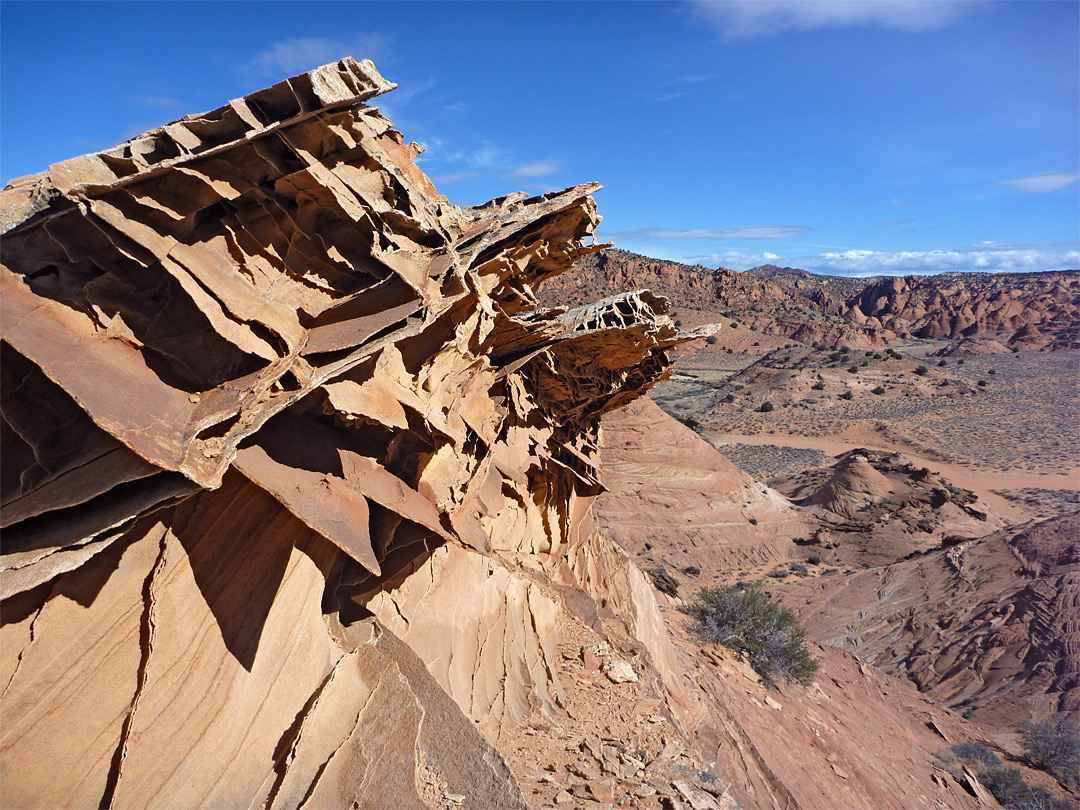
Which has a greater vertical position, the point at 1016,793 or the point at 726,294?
the point at 726,294

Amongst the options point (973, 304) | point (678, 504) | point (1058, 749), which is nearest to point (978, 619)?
point (1058, 749)

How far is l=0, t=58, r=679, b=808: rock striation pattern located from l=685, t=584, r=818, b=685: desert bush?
9.08 meters

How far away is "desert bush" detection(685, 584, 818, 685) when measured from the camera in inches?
497

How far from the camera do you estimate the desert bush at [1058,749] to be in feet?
38.1

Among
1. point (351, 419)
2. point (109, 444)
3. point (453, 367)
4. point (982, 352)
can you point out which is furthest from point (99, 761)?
point (982, 352)

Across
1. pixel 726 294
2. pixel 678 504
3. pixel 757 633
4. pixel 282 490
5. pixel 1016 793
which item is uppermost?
pixel 726 294

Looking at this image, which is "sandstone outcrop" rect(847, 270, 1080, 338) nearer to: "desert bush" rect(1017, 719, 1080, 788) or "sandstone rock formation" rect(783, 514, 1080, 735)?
"sandstone rock formation" rect(783, 514, 1080, 735)

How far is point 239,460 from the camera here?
349 cm

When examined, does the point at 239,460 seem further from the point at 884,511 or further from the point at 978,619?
the point at 884,511

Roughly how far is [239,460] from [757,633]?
12945mm

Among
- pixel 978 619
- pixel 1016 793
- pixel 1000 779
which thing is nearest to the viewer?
pixel 1016 793

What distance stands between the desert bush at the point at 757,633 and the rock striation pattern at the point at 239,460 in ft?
29.8

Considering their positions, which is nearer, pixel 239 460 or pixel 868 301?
pixel 239 460

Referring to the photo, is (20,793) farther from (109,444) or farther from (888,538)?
(888,538)
